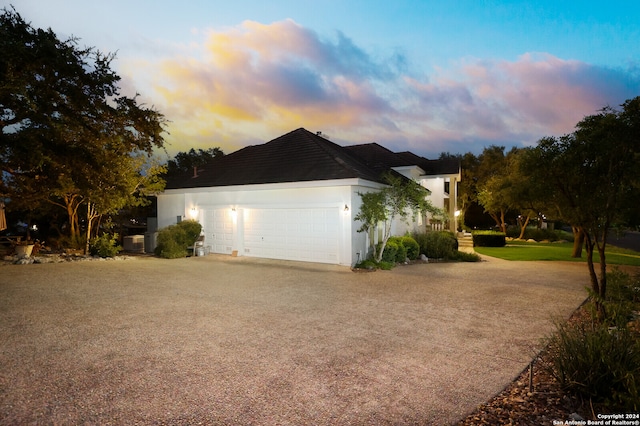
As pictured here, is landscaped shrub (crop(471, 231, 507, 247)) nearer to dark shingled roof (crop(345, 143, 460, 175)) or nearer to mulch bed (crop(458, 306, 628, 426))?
dark shingled roof (crop(345, 143, 460, 175))

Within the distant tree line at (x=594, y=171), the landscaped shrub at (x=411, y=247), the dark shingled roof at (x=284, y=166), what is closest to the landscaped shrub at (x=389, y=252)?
the landscaped shrub at (x=411, y=247)

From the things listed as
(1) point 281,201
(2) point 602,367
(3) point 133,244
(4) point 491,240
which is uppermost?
(1) point 281,201

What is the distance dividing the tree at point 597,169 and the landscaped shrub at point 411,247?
795 cm

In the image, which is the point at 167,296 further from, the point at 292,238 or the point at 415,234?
the point at 415,234

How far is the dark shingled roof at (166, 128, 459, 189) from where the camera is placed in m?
13.6

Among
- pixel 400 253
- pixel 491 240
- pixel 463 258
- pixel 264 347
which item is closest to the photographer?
pixel 264 347

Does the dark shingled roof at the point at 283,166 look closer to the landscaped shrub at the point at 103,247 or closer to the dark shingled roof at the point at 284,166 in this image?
the dark shingled roof at the point at 284,166

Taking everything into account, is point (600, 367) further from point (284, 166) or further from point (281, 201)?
point (284, 166)

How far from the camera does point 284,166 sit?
596 inches

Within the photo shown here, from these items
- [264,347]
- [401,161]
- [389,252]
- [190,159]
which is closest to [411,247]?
[389,252]

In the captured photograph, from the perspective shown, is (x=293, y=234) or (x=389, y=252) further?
(x=293, y=234)

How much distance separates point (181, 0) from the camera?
11484mm

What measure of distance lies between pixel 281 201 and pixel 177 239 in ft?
17.1

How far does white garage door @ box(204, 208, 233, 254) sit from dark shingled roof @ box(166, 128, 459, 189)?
4.61ft
